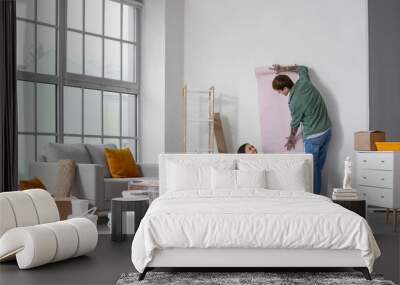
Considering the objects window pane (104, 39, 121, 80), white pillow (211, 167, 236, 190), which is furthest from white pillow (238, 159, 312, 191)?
window pane (104, 39, 121, 80)

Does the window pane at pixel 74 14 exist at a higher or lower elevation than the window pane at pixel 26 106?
higher

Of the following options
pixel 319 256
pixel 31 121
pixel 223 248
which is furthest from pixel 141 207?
pixel 31 121

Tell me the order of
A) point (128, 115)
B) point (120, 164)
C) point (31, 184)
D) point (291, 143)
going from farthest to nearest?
1. point (128, 115)
2. point (291, 143)
3. point (120, 164)
4. point (31, 184)

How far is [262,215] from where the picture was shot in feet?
12.3

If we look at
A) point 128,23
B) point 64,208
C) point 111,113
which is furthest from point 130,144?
point 64,208

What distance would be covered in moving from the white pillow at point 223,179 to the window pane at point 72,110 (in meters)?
3.11

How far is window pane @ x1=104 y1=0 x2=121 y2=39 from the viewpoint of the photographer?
327 inches

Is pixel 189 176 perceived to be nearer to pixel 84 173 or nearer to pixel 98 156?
pixel 84 173

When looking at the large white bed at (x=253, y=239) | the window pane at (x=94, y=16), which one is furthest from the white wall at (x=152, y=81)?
the large white bed at (x=253, y=239)

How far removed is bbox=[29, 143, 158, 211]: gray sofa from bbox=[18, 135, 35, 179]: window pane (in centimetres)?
18

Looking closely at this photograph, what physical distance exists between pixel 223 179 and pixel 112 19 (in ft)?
13.4

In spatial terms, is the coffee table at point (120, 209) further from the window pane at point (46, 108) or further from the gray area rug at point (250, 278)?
the window pane at point (46, 108)

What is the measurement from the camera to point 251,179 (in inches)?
207

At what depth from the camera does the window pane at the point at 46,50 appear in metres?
7.31
